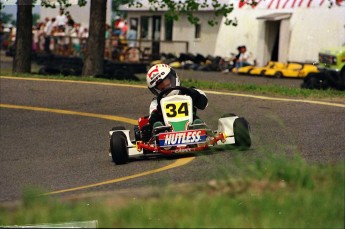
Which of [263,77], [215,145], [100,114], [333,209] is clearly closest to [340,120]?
[215,145]

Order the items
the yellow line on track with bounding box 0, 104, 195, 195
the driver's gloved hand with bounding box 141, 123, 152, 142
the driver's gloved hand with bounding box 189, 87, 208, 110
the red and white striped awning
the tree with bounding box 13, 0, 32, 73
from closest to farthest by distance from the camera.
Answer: the yellow line on track with bounding box 0, 104, 195, 195 → the driver's gloved hand with bounding box 189, 87, 208, 110 → the driver's gloved hand with bounding box 141, 123, 152, 142 → the tree with bounding box 13, 0, 32, 73 → the red and white striped awning

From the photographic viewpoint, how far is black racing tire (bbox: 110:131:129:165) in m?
11.4

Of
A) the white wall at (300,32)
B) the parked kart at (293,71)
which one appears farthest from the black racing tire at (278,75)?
the white wall at (300,32)

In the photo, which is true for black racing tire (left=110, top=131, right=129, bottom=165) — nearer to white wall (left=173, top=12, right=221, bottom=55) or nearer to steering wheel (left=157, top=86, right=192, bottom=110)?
steering wheel (left=157, top=86, right=192, bottom=110)

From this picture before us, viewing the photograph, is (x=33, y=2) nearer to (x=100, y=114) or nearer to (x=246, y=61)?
(x=100, y=114)

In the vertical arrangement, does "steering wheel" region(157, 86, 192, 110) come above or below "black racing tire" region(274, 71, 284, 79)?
above

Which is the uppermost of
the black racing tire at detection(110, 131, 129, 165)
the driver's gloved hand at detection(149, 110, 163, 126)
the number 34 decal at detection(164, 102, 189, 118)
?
the number 34 decal at detection(164, 102, 189, 118)

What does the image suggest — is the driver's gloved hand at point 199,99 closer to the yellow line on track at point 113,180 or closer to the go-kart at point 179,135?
the go-kart at point 179,135

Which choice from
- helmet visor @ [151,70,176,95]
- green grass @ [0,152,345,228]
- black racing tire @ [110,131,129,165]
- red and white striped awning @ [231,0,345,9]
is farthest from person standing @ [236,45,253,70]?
green grass @ [0,152,345,228]

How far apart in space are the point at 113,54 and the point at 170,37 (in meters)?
4.79

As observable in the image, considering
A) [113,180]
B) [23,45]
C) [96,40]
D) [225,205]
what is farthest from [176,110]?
[23,45]

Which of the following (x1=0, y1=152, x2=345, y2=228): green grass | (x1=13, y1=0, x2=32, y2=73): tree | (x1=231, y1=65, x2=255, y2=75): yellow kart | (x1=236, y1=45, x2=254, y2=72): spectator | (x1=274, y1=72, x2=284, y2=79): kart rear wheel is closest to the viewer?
(x1=0, y1=152, x2=345, y2=228): green grass

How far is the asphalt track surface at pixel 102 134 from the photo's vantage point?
394 inches

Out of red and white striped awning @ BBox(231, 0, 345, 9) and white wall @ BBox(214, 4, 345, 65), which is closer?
white wall @ BBox(214, 4, 345, 65)
